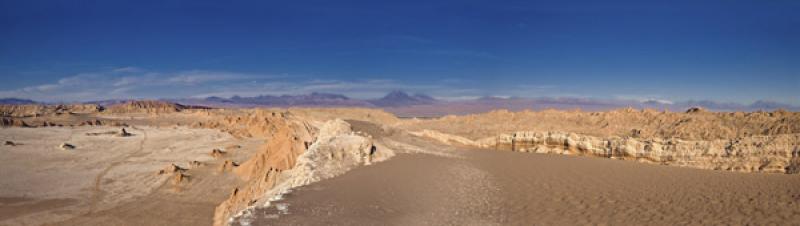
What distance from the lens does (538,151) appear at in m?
18.3

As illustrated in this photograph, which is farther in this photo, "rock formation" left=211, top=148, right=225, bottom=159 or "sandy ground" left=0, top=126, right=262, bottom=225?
"rock formation" left=211, top=148, right=225, bottom=159

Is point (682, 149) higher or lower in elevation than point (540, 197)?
higher

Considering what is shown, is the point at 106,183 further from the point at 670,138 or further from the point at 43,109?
the point at 43,109

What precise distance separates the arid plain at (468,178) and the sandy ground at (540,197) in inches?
1.7

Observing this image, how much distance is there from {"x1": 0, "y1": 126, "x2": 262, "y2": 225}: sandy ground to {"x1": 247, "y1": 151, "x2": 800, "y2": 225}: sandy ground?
8.17 m

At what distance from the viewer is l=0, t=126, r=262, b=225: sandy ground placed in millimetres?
16578

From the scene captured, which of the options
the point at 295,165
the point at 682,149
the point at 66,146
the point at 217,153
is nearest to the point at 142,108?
the point at 66,146

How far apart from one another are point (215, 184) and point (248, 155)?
26.8 ft

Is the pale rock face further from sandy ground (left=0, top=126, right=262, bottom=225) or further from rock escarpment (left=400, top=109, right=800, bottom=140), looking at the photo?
sandy ground (left=0, top=126, right=262, bottom=225)

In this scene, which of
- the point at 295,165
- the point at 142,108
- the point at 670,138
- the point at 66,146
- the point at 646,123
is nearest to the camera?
the point at 295,165

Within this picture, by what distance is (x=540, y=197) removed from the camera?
1051 centimetres

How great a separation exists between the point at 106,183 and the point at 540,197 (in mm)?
21031

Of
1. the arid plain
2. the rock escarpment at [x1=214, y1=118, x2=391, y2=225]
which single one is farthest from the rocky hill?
the rock escarpment at [x1=214, y1=118, x2=391, y2=225]

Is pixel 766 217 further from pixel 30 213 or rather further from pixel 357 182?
pixel 30 213
